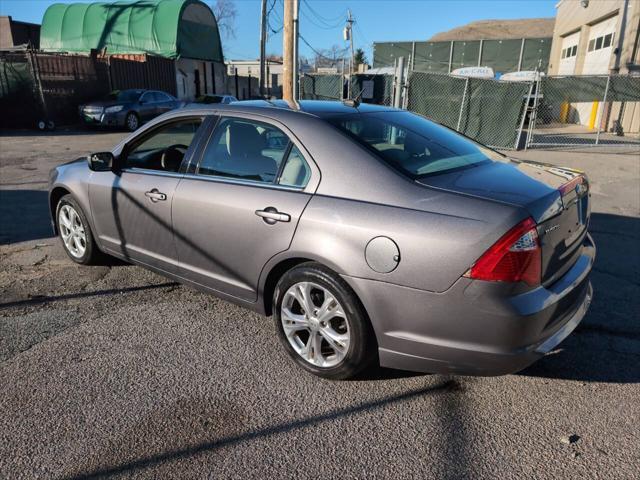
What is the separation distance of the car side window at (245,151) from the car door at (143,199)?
24 cm

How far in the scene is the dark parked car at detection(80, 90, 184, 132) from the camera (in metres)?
18.5

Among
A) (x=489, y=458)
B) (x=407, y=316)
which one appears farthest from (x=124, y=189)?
(x=489, y=458)

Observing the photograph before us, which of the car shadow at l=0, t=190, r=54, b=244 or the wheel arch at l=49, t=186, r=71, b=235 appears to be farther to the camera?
the car shadow at l=0, t=190, r=54, b=244

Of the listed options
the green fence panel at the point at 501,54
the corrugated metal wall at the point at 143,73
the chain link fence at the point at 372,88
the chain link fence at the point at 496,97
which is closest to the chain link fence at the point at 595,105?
the chain link fence at the point at 496,97

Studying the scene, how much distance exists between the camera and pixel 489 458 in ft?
7.81

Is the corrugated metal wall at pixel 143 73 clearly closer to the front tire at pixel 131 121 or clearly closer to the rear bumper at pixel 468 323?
the front tire at pixel 131 121

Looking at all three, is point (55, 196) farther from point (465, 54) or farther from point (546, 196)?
point (465, 54)

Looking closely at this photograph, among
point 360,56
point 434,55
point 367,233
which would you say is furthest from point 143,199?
point 360,56

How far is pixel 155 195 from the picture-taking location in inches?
149

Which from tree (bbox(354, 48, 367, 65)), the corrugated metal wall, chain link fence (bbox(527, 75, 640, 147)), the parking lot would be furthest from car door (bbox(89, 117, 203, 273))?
tree (bbox(354, 48, 367, 65))

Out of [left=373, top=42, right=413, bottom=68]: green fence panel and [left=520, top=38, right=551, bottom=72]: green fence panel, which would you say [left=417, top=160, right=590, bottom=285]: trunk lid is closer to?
[left=520, top=38, right=551, bottom=72]: green fence panel

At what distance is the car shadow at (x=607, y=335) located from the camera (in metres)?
3.10

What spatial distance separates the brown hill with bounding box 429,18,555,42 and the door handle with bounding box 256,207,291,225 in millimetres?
100221

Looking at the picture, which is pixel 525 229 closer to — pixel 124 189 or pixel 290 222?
pixel 290 222
